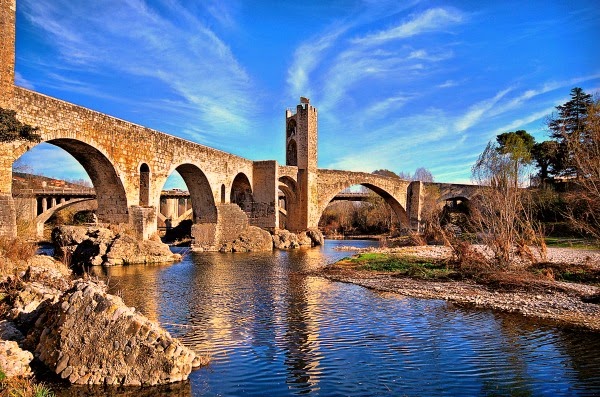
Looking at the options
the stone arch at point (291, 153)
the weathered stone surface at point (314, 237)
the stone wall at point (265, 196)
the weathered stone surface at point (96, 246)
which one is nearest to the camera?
the weathered stone surface at point (96, 246)

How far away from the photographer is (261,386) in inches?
239

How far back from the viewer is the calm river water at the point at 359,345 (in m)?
6.09

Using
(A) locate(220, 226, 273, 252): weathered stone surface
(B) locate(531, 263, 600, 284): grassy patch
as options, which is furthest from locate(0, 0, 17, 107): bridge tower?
(B) locate(531, 263, 600, 284): grassy patch

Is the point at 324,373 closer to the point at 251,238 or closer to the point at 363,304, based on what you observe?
the point at 363,304

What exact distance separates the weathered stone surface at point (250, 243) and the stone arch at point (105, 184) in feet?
25.3

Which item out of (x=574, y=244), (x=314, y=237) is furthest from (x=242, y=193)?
(x=574, y=244)

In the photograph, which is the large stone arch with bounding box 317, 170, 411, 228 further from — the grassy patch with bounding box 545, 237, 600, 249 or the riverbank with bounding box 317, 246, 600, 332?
the riverbank with bounding box 317, 246, 600, 332

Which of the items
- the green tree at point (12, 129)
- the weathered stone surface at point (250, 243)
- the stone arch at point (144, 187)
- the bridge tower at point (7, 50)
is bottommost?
the weathered stone surface at point (250, 243)

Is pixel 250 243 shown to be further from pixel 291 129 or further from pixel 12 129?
pixel 12 129

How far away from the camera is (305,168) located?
3709 centimetres

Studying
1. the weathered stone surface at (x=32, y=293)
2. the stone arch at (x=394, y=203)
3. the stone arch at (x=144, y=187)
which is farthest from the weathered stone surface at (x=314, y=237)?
the weathered stone surface at (x=32, y=293)

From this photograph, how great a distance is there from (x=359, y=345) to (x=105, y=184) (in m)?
15.9

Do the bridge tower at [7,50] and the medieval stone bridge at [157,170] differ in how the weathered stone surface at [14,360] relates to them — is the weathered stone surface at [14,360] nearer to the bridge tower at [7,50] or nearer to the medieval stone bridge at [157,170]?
the medieval stone bridge at [157,170]

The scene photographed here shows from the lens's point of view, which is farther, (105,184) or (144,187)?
(144,187)
